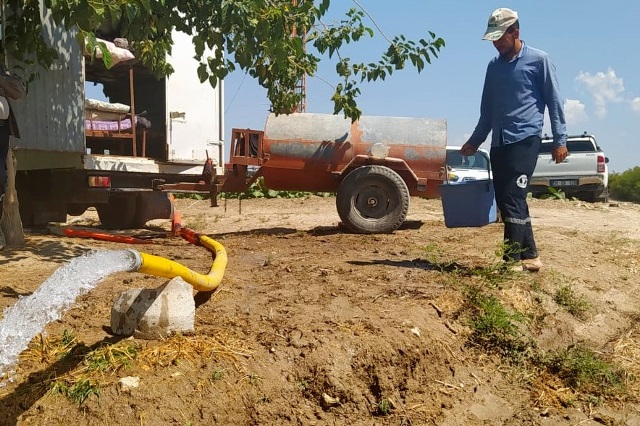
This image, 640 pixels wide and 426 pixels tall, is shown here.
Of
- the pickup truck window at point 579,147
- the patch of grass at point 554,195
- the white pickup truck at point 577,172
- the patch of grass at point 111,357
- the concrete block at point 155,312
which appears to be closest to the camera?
the patch of grass at point 111,357

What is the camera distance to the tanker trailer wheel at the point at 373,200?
800cm

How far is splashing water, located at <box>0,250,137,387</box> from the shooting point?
2.92 m

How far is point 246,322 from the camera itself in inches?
146

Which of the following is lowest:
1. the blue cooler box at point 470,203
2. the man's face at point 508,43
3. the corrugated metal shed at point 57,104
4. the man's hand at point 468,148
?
the blue cooler box at point 470,203

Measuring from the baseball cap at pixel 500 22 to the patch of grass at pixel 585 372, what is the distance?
2513mm

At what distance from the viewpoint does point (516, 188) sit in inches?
194

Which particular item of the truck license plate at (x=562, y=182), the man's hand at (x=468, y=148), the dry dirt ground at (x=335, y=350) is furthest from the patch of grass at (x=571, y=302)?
the truck license plate at (x=562, y=182)

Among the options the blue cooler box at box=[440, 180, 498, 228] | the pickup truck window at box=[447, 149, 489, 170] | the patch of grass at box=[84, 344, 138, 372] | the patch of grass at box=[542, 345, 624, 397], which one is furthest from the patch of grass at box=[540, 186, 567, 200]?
the patch of grass at box=[84, 344, 138, 372]

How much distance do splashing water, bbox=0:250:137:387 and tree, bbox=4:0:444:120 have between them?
1388 millimetres

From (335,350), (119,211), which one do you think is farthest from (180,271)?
(119,211)

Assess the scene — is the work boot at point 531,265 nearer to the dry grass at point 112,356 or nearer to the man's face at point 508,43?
the man's face at point 508,43

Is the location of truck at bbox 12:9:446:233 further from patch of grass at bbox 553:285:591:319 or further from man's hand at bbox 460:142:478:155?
patch of grass at bbox 553:285:591:319

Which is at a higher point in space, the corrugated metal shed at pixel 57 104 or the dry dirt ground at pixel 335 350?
the corrugated metal shed at pixel 57 104

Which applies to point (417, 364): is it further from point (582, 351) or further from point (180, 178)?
point (180, 178)
